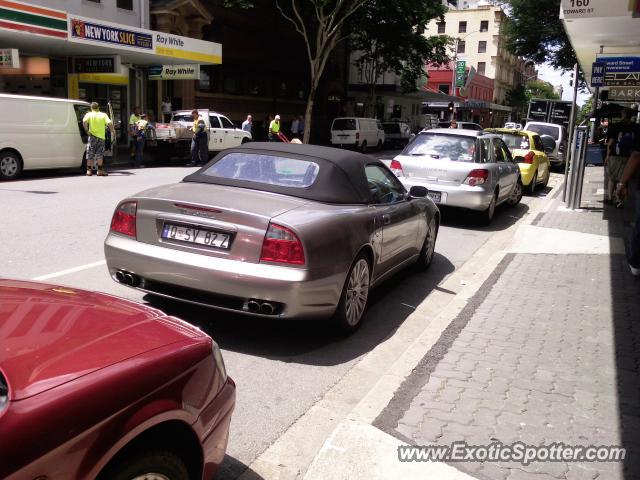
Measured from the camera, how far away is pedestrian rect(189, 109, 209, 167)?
20000 millimetres

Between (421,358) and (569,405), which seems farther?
(421,358)

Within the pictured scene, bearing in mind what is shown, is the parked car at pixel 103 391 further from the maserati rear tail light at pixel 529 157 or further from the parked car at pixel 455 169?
the maserati rear tail light at pixel 529 157

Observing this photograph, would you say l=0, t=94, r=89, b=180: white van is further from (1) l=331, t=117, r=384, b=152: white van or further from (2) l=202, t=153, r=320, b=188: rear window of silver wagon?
(1) l=331, t=117, r=384, b=152: white van

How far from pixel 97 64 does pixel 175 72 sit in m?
3.59

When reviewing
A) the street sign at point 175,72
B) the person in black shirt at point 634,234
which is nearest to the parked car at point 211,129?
the street sign at point 175,72

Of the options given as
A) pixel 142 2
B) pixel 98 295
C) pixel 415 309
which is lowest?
pixel 415 309

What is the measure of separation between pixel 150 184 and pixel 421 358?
11155 millimetres

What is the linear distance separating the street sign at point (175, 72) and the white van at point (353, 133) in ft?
35.0

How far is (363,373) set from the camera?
4.48 meters

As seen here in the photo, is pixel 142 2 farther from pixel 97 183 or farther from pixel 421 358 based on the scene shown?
pixel 421 358

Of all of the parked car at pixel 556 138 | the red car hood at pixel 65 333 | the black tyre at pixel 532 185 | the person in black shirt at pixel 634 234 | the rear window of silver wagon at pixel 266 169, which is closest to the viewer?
the red car hood at pixel 65 333

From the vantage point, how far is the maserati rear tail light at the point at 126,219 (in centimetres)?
486

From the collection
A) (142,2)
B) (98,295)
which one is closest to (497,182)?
(98,295)

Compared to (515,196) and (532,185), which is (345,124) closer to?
(532,185)
